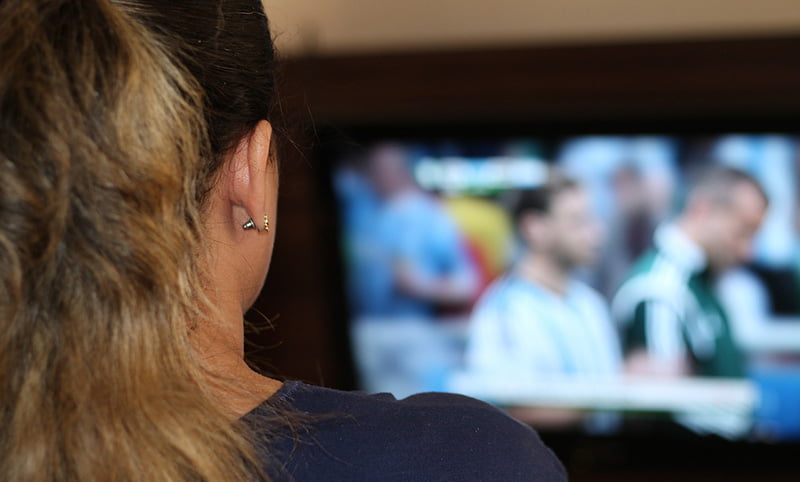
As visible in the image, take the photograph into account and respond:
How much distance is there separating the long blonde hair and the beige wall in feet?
5.25

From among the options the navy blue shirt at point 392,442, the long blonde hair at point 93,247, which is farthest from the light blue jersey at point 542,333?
the long blonde hair at point 93,247

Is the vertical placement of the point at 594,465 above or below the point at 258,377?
below

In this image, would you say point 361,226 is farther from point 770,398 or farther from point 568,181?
point 770,398

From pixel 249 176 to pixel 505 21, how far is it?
67.3 inches

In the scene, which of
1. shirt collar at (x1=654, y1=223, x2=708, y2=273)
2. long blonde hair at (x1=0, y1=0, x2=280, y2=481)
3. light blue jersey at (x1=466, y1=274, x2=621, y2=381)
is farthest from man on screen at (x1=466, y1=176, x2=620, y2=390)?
long blonde hair at (x1=0, y1=0, x2=280, y2=481)

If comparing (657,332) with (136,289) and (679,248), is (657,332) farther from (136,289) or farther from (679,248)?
(136,289)

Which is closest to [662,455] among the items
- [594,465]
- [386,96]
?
[594,465]

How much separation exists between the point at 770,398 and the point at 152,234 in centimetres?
192

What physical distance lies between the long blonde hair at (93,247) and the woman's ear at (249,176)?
0.32 ft

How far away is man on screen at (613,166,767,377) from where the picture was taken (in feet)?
7.07

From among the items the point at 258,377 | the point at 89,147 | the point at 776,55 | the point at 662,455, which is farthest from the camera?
the point at 662,455

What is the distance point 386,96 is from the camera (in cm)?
236

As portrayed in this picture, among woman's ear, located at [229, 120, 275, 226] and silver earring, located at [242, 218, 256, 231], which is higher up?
woman's ear, located at [229, 120, 275, 226]

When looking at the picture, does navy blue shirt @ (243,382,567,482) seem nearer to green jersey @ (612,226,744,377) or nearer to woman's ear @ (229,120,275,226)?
woman's ear @ (229,120,275,226)
